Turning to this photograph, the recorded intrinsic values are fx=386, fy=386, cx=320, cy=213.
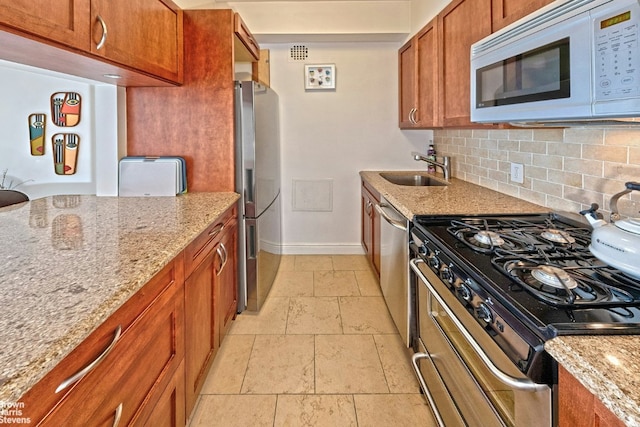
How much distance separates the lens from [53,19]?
123cm

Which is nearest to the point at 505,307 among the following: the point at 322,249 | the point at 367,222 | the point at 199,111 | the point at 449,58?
the point at 449,58

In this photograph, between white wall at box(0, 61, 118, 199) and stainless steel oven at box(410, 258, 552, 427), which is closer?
stainless steel oven at box(410, 258, 552, 427)

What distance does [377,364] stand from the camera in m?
2.08

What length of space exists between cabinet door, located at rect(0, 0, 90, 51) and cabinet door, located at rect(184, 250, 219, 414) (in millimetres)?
930

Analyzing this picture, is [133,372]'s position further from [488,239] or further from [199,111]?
[199,111]

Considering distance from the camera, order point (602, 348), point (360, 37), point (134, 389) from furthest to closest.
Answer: point (360, 37) < point (134, 389) < point (602, 348)

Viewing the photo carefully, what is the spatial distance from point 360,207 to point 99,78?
2572 mm

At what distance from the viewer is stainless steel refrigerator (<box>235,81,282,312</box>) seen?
2.42 m

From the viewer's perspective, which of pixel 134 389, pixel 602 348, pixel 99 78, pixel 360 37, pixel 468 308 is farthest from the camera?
pixel 360 37

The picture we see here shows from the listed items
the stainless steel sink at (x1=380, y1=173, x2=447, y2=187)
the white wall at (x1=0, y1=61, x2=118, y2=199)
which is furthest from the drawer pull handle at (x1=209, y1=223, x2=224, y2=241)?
the stainless steel sink at (x1=380, y1=173, x2=447, y2=187)

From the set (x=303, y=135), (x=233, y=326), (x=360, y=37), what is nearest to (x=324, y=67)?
(x=360, y=37)

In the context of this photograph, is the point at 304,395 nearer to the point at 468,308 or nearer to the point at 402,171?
the point at 468,308

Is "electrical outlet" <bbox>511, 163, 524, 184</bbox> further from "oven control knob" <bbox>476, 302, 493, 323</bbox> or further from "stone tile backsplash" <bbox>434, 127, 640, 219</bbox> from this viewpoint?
"oven control knob" <bbox>476, 302, 493, 323</bbox>

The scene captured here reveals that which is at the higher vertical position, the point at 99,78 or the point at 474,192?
the point at 99,78
